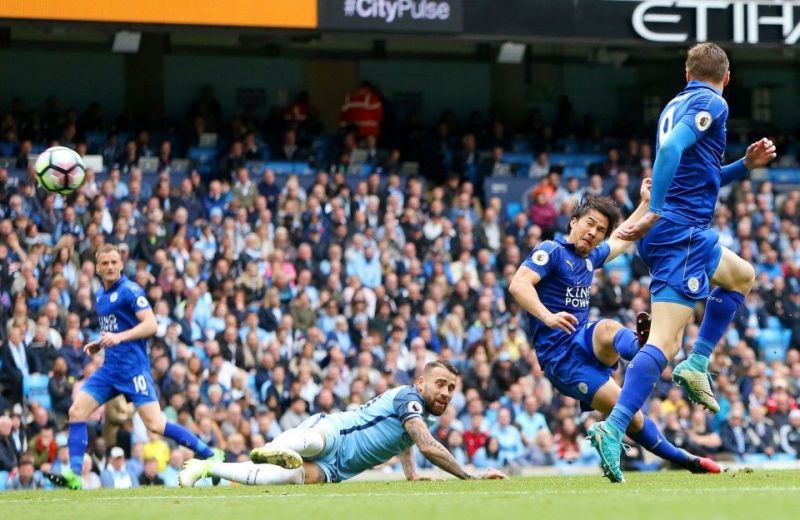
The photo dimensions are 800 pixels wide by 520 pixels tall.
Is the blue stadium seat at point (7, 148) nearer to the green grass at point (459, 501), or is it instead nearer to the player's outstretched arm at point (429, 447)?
the green grass at point (459, 501)

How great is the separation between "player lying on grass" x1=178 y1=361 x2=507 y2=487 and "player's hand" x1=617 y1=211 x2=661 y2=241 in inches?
76.8

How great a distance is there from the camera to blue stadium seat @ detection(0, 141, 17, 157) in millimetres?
21516

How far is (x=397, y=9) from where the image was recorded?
2191 cm

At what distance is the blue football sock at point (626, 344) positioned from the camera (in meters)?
10.2

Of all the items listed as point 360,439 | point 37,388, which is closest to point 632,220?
point 360,439

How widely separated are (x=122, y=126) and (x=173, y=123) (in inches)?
37.1

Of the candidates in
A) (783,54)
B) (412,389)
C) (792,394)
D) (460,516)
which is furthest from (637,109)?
(460,516)

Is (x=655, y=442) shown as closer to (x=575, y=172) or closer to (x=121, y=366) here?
(x=121, y=366)

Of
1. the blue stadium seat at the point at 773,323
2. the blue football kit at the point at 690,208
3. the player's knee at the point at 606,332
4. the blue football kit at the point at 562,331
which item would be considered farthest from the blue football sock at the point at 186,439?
the blue stadium seat at the point at 773,323

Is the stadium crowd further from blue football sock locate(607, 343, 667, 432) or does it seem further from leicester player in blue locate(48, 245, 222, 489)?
blue football sock locate(607, 343, 667, 432)

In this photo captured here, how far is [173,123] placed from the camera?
23891mm

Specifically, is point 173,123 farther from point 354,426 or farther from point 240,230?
point 354,426

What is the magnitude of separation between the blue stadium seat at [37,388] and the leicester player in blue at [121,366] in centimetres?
492

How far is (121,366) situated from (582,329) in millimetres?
4075
